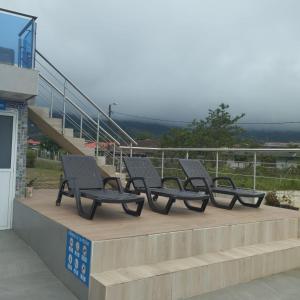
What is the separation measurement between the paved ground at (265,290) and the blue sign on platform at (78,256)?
1.14m

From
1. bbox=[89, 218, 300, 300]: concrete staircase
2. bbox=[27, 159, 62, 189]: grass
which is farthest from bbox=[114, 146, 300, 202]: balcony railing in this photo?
bbox=[27, 159, 62, 189]: grass

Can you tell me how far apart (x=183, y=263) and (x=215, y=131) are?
2529 centimetres

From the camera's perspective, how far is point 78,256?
12.0 feet

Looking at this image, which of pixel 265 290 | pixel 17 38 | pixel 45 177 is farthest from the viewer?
pixel 45 177

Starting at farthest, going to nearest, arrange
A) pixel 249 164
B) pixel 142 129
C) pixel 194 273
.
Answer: pixel 142 129 < pixel 249 164 < pixel 194 273

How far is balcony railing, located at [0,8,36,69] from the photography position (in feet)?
19.0

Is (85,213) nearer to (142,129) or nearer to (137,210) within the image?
(137,210)

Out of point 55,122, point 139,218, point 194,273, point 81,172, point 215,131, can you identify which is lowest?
point 194,273

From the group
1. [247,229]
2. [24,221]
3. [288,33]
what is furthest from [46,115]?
[288,33]

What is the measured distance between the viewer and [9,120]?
622 centimetres

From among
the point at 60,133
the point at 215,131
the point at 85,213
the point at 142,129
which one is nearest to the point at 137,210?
the point at 85,213

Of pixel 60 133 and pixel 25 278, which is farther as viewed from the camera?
pixel 60 133

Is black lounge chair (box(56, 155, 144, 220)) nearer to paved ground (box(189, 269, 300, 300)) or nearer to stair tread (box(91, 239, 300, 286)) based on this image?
stair tread (box(91, 239, 300, 286))

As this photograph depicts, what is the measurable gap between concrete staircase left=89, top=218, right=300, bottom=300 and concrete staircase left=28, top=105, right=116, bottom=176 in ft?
13.9
